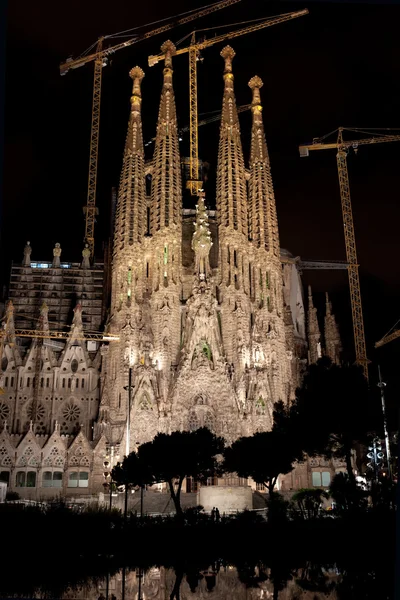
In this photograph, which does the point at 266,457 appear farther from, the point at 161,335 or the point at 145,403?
the point at 161,335

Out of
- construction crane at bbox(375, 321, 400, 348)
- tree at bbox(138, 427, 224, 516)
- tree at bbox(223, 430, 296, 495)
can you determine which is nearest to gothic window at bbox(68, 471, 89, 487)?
tree at bbox(138, 427, 224, 516)

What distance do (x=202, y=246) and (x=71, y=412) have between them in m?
20.4

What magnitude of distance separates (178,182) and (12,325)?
22.2 m

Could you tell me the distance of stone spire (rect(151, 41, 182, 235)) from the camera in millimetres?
67375

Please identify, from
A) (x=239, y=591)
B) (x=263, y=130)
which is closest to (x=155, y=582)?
(x=239, y=591)

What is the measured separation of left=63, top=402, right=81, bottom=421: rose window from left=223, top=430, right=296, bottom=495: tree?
25158mm

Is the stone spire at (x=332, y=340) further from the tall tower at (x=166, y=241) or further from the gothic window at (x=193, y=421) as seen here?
the gothic window at (x=193, y=421)

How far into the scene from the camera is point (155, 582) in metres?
18.7

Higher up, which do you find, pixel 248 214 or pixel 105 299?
pixel 248 214

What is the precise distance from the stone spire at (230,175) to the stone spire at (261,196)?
129 cm

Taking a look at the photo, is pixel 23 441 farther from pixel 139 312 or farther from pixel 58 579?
pixel 58 579

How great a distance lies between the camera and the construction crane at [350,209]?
252 feet

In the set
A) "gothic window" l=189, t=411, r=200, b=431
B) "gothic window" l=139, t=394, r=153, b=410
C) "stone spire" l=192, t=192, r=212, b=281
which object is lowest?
"gothic window" l=189, t=411, r=200, b=431

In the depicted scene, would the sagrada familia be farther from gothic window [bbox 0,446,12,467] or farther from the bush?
the bush
